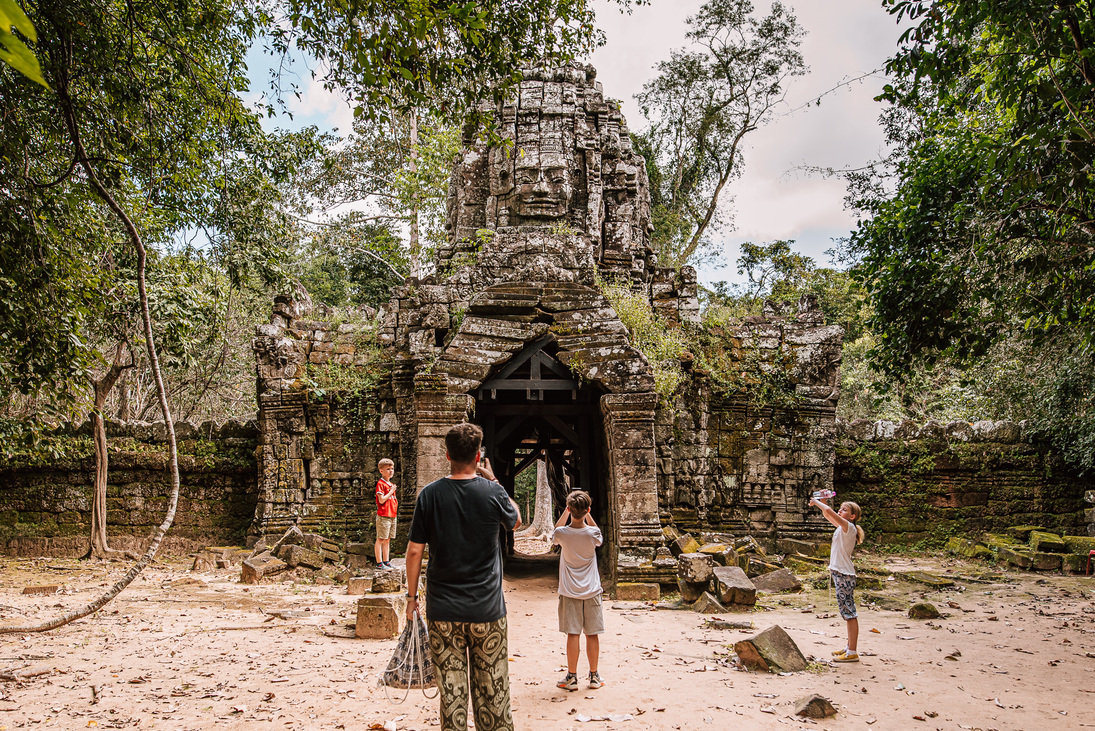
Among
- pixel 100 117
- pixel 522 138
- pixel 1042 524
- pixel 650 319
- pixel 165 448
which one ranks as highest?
pixel 522 138

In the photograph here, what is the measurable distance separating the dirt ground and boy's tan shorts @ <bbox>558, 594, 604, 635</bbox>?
41 cm

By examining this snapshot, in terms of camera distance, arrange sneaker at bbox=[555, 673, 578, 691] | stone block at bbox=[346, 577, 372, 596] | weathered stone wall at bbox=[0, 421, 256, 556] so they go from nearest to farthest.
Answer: sneaker at bbox=[555, 673, 578, 691] → stone block at bbox=[346, 577, 372, 596] → weathered stone wall at bbox=[0, 421, 256, 556]

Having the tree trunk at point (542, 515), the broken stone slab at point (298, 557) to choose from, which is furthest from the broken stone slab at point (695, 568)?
the tree trunk at point (542, 515)

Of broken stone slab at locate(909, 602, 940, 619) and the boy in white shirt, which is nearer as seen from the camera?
the boy in white shirt

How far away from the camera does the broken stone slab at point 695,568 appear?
766cm

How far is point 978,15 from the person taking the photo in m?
5.31

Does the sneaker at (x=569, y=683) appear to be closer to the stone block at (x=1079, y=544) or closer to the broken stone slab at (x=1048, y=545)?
the broken stone slab at (x=1048, y=545)

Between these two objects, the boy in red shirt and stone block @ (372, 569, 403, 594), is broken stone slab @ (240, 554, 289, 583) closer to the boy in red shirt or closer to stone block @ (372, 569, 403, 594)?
the boy in red shirt

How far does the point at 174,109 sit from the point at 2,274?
6.44 ft

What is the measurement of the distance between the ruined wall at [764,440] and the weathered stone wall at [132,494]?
698 cm

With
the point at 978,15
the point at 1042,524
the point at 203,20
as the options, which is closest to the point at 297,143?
the point at 203,20

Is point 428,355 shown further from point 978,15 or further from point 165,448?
point 978,15

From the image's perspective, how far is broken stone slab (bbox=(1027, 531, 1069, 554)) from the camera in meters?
9.71

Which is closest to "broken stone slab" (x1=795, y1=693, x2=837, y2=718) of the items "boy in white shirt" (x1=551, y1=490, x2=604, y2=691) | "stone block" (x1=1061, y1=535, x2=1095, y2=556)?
"boy in white shirt" (x1=551, y1=490, x2=604, y2=691)
